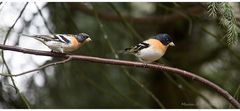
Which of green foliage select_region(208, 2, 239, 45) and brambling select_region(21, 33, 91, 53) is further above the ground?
brambling select_region(21, 33, 91, 53)

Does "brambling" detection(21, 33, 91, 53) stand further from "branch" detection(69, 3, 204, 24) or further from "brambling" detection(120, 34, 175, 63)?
"branch" detection(69, 3, 204, 24)

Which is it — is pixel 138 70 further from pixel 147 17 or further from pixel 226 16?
pixel 226 16

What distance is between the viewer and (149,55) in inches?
59.2

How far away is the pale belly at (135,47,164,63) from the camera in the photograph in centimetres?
147

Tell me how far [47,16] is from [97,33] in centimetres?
90

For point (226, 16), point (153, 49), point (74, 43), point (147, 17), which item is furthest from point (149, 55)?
point (147, 17)

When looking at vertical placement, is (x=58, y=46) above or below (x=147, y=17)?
above

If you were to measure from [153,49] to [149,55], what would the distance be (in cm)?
3

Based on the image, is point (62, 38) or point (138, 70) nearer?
point (62, 38)

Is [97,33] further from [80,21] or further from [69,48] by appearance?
[69,48]

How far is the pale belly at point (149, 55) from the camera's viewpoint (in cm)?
147

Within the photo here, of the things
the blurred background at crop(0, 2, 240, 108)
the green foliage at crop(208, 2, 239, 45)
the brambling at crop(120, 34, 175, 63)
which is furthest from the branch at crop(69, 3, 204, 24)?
the brambling at crop(120, 34, 175, 63)

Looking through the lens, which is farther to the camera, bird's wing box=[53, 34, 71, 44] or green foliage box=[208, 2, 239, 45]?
green foliage box=[208, 2, 239, 45]

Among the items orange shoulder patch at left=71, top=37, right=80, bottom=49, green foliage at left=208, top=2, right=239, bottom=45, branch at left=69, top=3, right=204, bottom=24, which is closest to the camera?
orange shoulder patch at left=71, top=37, right=80, bottom=49
